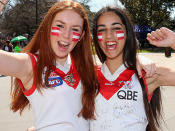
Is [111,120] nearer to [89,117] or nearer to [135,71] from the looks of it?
[89,117]

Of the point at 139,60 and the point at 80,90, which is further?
the point at 139,60

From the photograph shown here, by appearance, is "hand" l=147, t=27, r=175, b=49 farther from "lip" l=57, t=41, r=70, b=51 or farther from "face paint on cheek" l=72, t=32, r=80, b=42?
"lip" l=57, t=41, r=70, b=51

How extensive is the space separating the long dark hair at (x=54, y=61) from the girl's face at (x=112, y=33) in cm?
18

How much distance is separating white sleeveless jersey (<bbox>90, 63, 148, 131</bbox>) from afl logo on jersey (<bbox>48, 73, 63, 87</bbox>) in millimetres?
437

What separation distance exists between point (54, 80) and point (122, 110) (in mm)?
700

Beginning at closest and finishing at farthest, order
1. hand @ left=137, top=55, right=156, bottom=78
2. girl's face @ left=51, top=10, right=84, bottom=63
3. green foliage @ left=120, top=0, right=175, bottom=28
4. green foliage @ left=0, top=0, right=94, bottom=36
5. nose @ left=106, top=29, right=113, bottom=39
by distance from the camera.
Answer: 1. hand @ left=137, top=55, right=156, bottom=78
2. girl's face @ left=51, top=10, right=84, bottom=63
3. nose @ left=106, top=29, right=113, bottom=39
4. green foliage @ left=120, top=0, right=175, bottom=28
5. green foliage @ left=0, top=0, right=94, bottom=36

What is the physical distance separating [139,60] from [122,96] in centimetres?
46

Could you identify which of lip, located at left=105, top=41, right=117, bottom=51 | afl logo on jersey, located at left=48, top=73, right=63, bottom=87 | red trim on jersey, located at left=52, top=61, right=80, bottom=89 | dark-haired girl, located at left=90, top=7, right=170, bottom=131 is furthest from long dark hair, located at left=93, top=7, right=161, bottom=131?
afl logo on jersey, located at left=48, top=73, right=63, bottom=87

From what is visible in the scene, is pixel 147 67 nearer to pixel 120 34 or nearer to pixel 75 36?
pixel 120 34

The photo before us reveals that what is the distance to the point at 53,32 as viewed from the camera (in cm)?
219

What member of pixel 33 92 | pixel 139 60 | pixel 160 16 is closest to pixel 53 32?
pixel 33 92

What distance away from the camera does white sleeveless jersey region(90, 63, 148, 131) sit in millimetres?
2039

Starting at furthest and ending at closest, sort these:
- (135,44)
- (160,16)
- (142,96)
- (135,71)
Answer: (160,16), (135,44), (135,71), (142,96)

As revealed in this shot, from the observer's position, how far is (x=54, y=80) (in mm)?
2037
